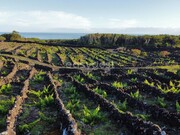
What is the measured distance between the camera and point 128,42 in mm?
140625

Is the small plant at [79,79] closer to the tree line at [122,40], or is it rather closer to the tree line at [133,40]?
the tree line at [122,40]

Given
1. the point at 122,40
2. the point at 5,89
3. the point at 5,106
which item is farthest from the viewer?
the point at 122,40

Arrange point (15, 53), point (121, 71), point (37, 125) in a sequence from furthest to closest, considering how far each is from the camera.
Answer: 1. point (15, 53)
2. point (121, 71)
3. point (37, 125)

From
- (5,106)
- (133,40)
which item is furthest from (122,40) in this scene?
(5,106)

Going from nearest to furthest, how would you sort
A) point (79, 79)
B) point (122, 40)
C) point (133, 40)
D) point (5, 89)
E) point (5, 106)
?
1. point (5, 106)
2. point (5, 89)
3. point (79, 79)
4. point (133, 40)
5. point (122, 40)

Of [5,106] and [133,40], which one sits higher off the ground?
[133,40]

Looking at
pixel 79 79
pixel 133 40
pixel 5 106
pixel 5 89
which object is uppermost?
pixel 133 40

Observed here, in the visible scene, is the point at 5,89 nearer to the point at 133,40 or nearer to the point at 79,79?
the point at 79,79

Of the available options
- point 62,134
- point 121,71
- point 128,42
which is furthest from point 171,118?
point 128,42

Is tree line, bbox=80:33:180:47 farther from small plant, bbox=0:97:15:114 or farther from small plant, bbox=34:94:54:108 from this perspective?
small plant, bbox=0:97:15:114

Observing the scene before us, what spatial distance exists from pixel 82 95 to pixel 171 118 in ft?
48.2

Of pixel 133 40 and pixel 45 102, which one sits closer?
pixel 45 102

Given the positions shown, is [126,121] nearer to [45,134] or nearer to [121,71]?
[45,134]

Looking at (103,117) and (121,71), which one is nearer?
(103,117)
